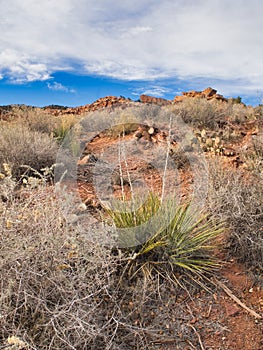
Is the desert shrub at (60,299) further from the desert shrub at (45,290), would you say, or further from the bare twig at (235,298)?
the bare twig at (235,298)

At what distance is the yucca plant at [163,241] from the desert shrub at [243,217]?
1.06 ft

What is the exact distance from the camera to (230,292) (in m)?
3.19

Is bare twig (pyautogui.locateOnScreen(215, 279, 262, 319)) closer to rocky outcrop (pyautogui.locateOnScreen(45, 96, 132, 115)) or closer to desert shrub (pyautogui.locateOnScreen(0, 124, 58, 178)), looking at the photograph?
desert shrub (pyautogui.locateOnScreen(0, 124, 58, 178))

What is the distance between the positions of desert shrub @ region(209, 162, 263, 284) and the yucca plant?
1.06 ft

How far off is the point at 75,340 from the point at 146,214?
1353mm

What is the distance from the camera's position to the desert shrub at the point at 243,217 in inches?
142

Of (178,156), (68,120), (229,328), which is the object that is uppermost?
(68,120)

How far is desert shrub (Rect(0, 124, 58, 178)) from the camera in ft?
19.0

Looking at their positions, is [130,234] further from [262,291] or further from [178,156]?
[178,156]

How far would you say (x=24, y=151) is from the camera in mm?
5941

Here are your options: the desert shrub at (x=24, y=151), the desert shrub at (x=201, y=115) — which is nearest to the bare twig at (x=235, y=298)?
the desert shrub at (x=24, y=151)

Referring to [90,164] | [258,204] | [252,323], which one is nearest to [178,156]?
[90,164]

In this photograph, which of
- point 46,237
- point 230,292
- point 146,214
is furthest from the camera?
point 146,214

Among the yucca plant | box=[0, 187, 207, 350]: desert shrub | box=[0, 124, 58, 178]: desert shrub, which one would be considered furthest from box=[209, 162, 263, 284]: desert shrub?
box=[0, 124, 58, 178]: desert shrub
